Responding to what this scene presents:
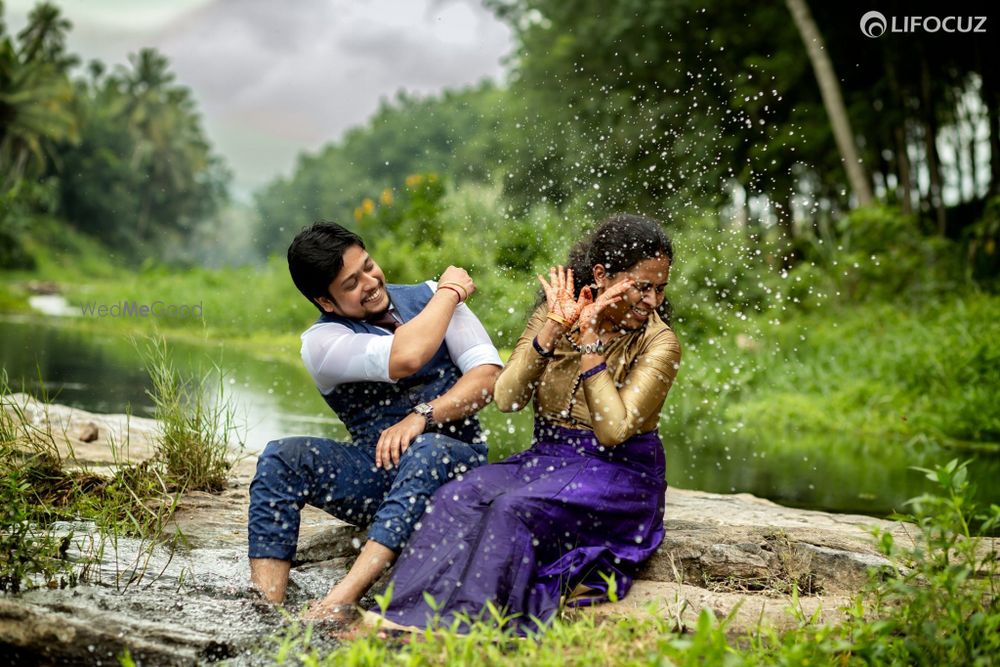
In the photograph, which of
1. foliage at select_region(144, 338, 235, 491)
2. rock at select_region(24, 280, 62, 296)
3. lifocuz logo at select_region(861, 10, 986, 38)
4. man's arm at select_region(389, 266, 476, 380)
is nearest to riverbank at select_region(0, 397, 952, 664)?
foliage at select_region(144, 338, 235, 491)

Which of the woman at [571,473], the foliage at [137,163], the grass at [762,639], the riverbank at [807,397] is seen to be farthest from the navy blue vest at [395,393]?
the foliage at [137,163]

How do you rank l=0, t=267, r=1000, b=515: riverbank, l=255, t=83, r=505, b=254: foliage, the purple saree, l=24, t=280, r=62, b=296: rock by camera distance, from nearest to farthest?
the purple saree, l=0, t=267, r=1000, b=515: riverbank, l=24, t=280, r=62, b=296: rock, l=255, t=83, r=505, b=254: foliage

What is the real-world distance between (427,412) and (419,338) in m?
0.31

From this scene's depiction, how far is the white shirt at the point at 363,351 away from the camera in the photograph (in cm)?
350

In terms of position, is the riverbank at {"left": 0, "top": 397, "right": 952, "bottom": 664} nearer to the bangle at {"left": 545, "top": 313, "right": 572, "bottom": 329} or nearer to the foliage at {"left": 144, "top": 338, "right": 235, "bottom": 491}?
the foliage at {"left": 144, "top": 338, "right": 235, "bottom": 491}

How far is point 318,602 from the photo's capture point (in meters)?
3.20

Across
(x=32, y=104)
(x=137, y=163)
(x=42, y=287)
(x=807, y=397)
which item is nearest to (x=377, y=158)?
(x=137, y=163)

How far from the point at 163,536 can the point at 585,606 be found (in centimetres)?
179

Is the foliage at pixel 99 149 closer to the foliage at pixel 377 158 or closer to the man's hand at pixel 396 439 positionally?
the foliage at pixel 377 158

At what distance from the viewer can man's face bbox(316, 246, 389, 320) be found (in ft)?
11.7

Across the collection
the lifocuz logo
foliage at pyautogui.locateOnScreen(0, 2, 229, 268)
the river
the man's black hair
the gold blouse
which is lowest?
the river

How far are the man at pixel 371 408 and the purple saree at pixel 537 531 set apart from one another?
15cm

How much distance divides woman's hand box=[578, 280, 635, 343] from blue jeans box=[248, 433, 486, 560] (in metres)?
0.64

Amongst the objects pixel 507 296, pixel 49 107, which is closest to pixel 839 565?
pixel 507 296
